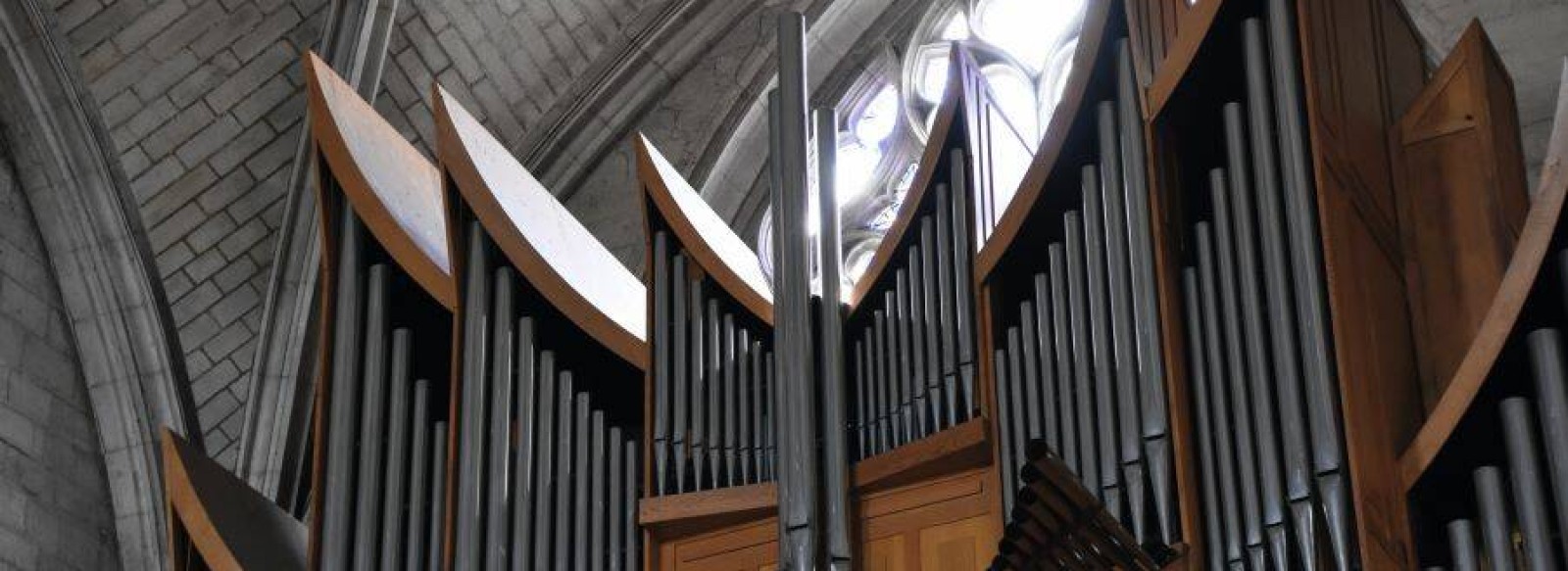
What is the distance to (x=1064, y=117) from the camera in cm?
877

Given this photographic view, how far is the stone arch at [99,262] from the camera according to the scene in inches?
485

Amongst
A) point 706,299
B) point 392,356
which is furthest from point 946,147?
point 392,356

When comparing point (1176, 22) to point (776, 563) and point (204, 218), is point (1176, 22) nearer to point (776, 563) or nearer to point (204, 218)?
point (776, 563)

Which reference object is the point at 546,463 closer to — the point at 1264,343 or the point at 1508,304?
the point at 1264,343

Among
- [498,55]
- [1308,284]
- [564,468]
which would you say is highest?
[498,55]

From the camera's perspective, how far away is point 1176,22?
8.52m

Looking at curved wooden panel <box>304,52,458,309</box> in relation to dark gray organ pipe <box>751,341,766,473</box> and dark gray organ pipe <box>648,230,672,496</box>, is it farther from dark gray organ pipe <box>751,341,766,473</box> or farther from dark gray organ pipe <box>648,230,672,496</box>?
dark gray organ pipe <box>751,341,766,473</box>

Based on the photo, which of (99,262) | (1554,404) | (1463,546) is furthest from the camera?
(99,262)

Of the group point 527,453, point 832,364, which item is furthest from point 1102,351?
point 527,453

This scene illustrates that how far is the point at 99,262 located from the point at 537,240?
321cm

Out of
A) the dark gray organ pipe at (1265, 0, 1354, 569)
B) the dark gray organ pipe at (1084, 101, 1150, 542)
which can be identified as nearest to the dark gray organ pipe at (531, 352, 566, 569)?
the dark gray organ pipe at (1084, 101, 1150, 542)

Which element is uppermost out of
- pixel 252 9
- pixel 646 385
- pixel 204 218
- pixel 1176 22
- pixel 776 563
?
pixel 252 9

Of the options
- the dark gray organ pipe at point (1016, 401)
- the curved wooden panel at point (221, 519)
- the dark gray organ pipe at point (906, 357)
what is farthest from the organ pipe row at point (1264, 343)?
the curved wooden panel at point (221, 519)

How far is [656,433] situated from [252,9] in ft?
14.0
